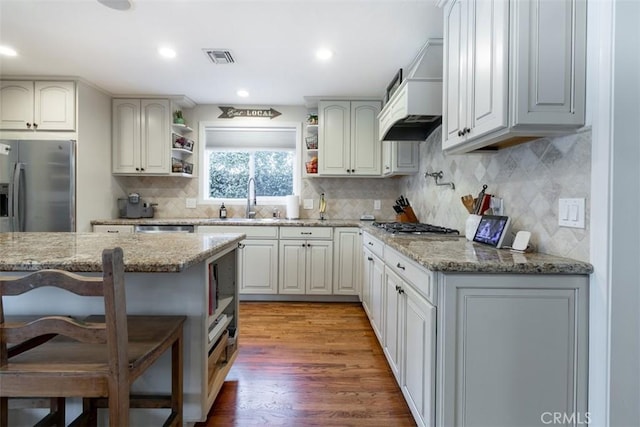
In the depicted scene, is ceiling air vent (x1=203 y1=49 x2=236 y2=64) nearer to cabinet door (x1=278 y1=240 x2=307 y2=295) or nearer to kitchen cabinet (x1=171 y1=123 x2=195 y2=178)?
kitchen cabinet (x1=171 y1=123 x2=195 y2=178)

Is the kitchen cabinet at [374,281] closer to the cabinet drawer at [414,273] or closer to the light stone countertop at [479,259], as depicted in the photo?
the cabinet drawer at [414,273]

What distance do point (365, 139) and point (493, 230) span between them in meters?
2.27

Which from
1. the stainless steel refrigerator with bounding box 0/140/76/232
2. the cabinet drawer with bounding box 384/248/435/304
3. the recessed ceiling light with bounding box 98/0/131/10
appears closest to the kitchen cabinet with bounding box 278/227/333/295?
the cabinet drawer with bounding box 384/248/435/304

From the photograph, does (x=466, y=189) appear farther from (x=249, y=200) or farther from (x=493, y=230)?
(x=249, y=200)

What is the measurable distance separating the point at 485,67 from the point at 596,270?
951 millimetres

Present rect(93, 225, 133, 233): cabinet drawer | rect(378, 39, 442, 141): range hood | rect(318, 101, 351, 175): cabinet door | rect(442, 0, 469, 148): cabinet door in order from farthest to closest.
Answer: rect(318, 101, 351, 175): cabinet door, rect(93, 225, 133, 233): cabinet drawer, rect(378, 39, 442, 141): range hood, rect(442, 0, 469, 148): cabinet door

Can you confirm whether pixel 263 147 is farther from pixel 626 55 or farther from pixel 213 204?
pixel 626 55

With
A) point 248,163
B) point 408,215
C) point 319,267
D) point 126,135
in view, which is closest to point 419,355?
point 408,215

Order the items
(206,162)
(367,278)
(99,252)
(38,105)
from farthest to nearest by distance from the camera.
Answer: (206,162) < (38,105) < (367,278) < (99,252)

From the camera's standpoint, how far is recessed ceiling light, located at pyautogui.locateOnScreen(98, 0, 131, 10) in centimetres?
200

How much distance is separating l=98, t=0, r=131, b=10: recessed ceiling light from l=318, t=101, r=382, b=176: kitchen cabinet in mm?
2130

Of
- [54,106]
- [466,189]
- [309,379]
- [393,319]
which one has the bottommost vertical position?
[309,379]

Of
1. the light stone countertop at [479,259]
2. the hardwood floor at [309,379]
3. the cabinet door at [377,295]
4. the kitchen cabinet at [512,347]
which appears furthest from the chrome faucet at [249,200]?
the kitchen cabinet at [512,347]

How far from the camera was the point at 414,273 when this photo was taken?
1566 millimetres
